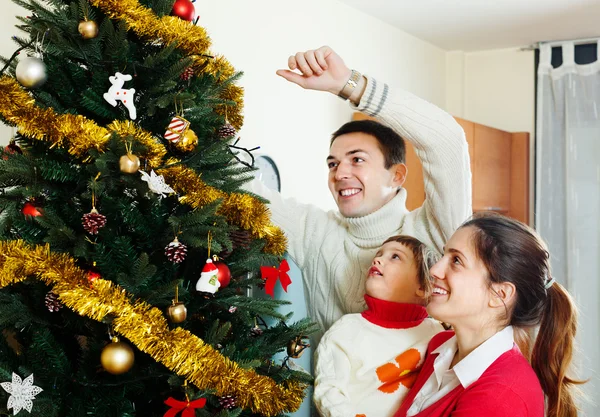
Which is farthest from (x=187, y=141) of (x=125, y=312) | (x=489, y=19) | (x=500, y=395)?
(x=489, y=19)

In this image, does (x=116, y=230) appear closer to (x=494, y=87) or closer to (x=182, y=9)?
(x=182, y=9)

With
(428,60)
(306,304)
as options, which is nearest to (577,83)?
(428,60)

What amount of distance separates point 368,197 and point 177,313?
85cm

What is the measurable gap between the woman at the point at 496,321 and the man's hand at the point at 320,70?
442 millimetres

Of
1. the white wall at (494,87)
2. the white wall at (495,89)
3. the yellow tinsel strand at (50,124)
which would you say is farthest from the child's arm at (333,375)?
the white wall at (494,87)

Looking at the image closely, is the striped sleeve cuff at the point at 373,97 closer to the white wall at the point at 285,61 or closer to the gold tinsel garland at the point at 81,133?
the gold tinsel garland at the point at 81,133

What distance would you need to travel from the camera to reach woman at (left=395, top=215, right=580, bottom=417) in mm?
1314

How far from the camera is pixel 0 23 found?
2020 millimetres

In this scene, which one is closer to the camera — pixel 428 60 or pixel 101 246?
pixel 101 246

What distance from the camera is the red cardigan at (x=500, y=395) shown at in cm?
123

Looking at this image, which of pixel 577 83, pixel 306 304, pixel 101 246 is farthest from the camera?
pixel 577 83

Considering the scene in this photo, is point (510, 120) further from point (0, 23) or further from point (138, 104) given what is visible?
point (138, 104)

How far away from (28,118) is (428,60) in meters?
4.36

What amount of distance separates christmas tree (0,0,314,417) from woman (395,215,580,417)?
1.21 ft
